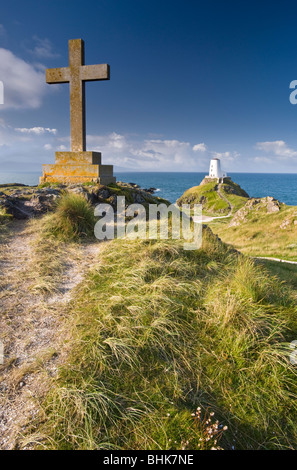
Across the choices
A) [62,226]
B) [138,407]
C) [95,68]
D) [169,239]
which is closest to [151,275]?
[169,239]

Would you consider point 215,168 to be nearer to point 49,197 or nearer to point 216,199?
point 216,199

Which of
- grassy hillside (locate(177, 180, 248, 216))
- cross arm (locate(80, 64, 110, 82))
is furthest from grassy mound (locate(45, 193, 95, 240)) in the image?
grassy hillside (locate(177, 180, 248, 216))

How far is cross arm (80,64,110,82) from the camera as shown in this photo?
30.1ft

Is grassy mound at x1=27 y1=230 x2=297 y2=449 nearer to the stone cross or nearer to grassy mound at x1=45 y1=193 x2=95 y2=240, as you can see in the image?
grassy mound at x1=45 y1=193 x2=95 y2=240

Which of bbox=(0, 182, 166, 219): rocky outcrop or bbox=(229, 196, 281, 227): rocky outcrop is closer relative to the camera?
bbox=(0, 182, 166, 219): rocky outcrop

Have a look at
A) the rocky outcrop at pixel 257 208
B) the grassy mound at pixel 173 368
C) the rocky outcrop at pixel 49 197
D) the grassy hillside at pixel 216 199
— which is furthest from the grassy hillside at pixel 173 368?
the grassy hillside at pixel 216 199

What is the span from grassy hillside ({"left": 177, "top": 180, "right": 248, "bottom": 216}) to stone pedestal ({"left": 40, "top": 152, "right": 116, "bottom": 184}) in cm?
5329

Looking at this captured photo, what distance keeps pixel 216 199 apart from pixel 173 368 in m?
70.3

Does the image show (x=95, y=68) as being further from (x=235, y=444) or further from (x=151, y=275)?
(x=235, y=444)

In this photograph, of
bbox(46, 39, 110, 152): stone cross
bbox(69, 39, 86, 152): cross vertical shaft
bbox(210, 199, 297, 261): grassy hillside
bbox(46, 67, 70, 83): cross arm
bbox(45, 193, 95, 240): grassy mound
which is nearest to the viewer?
bbox(45, 193, 95, 240): grassy mound

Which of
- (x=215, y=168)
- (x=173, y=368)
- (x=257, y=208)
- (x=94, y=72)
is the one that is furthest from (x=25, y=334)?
(x=215, y=168)

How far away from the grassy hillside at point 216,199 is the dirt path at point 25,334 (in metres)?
58.4

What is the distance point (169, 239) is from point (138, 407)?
4.06 m

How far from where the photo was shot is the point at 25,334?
3.20 metres
